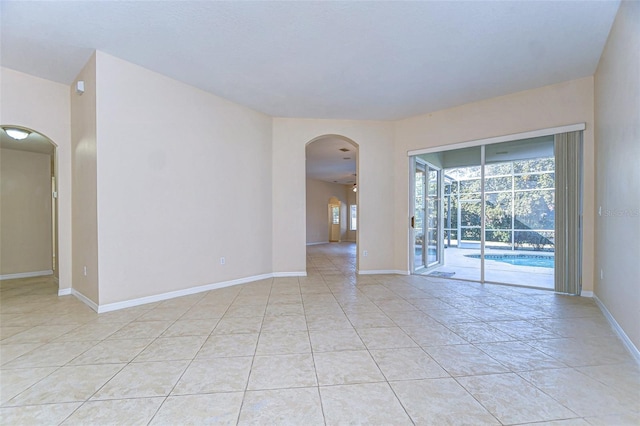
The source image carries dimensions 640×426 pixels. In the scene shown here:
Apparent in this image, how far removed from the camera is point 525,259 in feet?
17.6

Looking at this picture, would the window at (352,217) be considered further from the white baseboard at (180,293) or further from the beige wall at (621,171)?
the beige wall at (621,171)

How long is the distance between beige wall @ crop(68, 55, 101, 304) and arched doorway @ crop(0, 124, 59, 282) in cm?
214

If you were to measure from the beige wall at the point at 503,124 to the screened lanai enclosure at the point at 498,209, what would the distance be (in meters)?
0.15

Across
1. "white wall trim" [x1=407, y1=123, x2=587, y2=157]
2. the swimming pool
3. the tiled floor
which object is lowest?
the tiled floor

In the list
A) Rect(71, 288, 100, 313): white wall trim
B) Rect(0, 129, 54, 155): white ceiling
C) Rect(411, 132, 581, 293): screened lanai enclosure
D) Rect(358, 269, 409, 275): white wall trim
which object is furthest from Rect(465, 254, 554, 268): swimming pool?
Rect(0, 129, 54, 155): white ceiling

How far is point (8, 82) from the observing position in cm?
377

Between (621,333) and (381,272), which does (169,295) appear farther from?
(621,333)

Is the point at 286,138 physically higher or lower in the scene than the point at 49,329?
higher

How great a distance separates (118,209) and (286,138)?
310 centimetres

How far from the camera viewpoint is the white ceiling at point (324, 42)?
2.67 meters

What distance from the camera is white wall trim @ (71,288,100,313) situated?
350 centimetres

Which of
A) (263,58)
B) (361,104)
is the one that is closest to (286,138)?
(361,104)

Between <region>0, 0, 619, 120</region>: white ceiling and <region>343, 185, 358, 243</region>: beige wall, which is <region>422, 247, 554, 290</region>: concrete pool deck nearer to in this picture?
<region>0, 0, 619, 120</region>: white ceiling

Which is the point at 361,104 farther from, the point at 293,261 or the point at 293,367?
the point at 293,367
